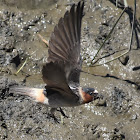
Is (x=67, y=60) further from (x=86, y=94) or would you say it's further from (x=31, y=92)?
(x=31, y=92)

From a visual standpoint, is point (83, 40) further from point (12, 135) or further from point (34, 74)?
point (12, 135)

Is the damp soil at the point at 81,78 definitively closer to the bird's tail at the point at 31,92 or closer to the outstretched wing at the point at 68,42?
the bird's tail at the point at 31,92

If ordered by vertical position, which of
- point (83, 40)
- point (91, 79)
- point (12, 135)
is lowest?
point (12, 135)

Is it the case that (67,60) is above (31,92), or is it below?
above

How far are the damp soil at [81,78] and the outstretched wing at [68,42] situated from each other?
2.70 ft

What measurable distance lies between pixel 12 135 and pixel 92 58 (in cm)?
186

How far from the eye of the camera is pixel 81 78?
5.46 metres

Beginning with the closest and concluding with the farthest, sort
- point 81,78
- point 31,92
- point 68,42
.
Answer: point 68,42 < point 31,92 < point 81,78

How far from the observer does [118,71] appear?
19.0 feet

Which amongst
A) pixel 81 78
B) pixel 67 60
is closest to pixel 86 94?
pixel 67 60

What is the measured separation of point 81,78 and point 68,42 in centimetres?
128

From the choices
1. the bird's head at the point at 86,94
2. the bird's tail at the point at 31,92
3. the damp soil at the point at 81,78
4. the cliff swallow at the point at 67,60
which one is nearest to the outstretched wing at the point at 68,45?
the cliff swallow at the point at 67,60

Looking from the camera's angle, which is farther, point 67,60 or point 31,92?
point 31,92

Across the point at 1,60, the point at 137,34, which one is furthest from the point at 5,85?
the point at 137,34
